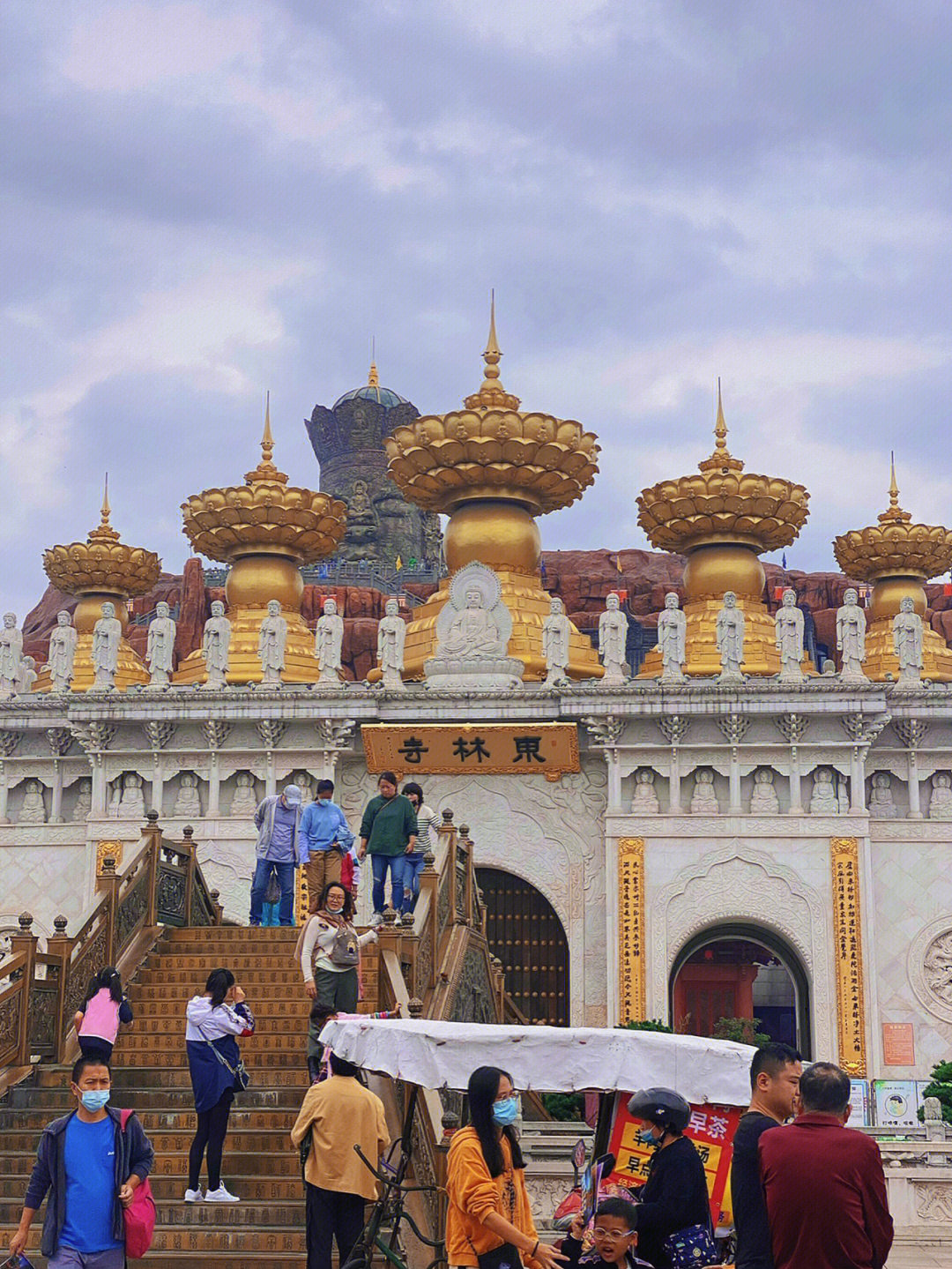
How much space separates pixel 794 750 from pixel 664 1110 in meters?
16.0

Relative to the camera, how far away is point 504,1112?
6777mm

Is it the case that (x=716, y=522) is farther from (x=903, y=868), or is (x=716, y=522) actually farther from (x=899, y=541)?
(x=903, y=868)

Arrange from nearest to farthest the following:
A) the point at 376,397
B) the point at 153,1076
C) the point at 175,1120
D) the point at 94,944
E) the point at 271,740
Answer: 1. the point at 175,1120
2. the point at 153,1076
3. the point at 94,944
4. the point at 271,740
5. the point at 376,397

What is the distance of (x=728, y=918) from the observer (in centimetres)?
2186

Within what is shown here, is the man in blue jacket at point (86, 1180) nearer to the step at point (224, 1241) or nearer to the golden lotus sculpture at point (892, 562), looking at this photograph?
the step at point (224, 1241)

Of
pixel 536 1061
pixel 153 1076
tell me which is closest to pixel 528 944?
pixel 153 1076

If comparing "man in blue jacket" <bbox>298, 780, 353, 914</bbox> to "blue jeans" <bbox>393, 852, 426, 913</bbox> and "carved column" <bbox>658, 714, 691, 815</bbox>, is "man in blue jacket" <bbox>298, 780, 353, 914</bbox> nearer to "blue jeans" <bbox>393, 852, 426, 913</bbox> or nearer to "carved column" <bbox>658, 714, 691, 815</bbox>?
"blue jeans" <bbox>393, 852, 426, 913</bbox>

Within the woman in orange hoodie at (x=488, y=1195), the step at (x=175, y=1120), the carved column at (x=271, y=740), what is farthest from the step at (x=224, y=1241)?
the carved column at (x=271, y=740)

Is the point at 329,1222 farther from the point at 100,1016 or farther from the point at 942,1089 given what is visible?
the point at 942,1089

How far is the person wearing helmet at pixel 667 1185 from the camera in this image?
6344 millimetres

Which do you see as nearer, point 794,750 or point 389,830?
point 389,830

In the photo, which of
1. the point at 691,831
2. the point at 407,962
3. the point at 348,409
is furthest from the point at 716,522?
the point at 348,409

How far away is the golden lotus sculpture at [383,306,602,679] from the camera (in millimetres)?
25484

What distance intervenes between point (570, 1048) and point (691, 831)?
46.9ft
